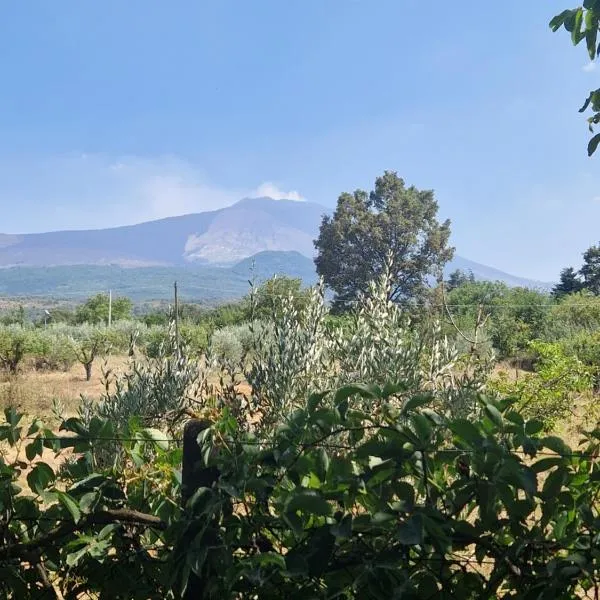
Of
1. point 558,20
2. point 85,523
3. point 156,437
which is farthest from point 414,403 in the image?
point 558,20

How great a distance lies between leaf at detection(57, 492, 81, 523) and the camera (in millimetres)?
1346

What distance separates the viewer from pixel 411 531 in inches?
42.9

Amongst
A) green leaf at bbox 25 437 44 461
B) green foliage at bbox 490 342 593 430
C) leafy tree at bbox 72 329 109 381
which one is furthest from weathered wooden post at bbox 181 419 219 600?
leafy tree at bbox 72 329 109 381

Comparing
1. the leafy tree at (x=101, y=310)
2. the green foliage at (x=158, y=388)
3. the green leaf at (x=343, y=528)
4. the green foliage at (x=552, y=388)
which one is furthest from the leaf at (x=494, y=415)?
the leafy tree at (x=101, y=310)

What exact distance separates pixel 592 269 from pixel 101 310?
37.0 m

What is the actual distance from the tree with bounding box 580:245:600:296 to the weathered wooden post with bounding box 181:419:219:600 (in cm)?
4959

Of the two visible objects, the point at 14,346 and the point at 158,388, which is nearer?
the point at 158,388

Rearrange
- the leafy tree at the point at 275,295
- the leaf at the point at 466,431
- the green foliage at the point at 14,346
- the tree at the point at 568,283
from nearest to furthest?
1. the leaf at the point at 466,431
2. the leafy tree at the point at 275,295
3. the green foliage at the point at 14,346
4. the tree at the point at 568,283

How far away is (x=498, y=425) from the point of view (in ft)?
3.84

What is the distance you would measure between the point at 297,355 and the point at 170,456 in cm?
380

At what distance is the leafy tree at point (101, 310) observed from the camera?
46366 mm

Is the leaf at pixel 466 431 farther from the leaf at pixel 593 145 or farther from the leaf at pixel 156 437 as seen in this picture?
the leaf at pixel 593 145

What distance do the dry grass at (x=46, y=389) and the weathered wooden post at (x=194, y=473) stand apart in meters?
9.16

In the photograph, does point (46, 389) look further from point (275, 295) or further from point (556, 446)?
point (556, 446)
